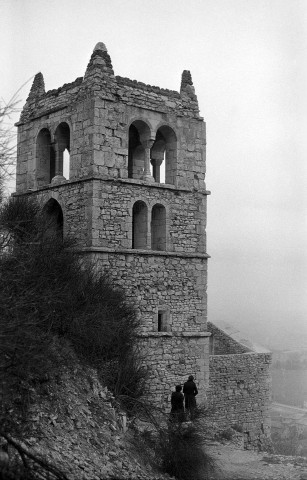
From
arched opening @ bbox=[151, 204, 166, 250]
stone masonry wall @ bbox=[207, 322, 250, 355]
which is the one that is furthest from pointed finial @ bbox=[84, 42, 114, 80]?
stone masonry wall @ bbox=[207, 322, 250, 355]

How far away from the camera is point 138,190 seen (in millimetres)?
17375

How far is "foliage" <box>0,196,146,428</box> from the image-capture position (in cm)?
1064

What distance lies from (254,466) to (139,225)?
6908 mm

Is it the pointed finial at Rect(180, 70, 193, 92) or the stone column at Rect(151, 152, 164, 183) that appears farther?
the stone column at Rect(151, 152, 164, 183)

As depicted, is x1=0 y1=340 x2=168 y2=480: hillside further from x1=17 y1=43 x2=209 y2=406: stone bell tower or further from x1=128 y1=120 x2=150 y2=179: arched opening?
x1=128 y1=120 x2=150 y2=179: arched opening

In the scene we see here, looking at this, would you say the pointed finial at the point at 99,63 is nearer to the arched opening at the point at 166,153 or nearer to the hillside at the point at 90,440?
the arched opening at the point at 166,153

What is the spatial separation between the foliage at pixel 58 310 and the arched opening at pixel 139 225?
1.76 meters

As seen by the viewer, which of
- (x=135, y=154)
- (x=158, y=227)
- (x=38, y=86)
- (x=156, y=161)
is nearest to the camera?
(x=158, y=227)

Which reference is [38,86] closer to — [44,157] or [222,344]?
[44,157]

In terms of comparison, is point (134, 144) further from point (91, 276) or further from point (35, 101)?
point (91, 276)

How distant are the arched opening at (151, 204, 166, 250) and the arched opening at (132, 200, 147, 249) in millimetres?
499

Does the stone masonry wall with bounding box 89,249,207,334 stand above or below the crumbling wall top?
below

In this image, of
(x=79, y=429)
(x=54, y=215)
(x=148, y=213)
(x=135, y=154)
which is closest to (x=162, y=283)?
(x=148, y=213)

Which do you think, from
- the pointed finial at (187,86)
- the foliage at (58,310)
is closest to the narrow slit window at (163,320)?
the foliage at (58,310)
